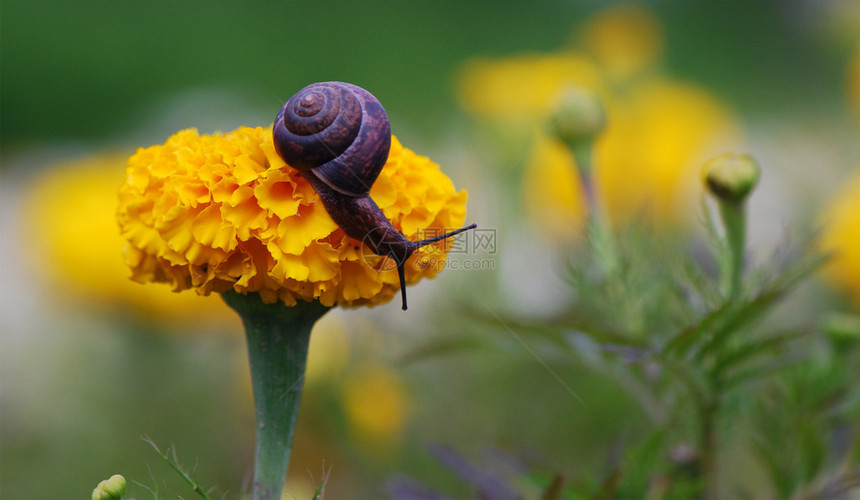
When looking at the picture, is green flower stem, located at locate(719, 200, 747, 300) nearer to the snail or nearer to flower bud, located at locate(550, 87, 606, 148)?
flower bud, located at locate(550, 87, 606, 148)

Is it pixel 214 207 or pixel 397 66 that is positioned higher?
pixel 397 66

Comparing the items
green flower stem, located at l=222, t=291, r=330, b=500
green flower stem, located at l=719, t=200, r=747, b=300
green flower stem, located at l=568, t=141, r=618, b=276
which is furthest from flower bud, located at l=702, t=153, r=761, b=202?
green flower stem, located at l=222, t=291, r=330, b=500

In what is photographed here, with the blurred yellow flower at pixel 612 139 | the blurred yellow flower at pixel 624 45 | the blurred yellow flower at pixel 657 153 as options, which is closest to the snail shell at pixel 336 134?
the blurred yellow flower at pixel 612 139

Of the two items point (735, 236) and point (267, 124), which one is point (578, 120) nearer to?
point (735, 236)

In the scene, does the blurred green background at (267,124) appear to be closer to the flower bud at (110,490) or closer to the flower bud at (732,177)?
the flower bud at (110,490)

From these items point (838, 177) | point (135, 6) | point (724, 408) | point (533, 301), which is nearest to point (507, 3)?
point (135, 6)

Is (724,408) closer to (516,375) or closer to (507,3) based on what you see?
(516,375)
